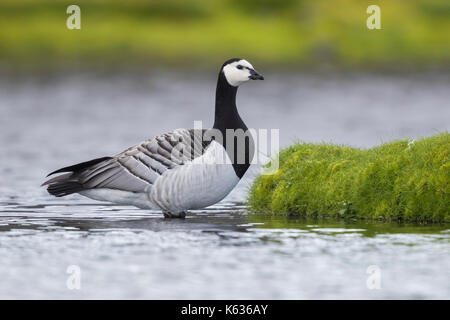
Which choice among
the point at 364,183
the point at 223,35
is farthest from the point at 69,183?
the point at 223,35

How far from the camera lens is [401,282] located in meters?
10.9

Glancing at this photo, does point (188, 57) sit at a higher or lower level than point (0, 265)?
higher

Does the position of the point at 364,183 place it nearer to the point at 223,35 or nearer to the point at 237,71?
the point at 237,71

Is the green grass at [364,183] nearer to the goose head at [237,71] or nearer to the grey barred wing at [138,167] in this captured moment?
the goose head at [237,71]

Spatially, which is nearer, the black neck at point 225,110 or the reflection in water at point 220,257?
the reflection in water at point 220,257

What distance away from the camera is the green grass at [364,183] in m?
14.8

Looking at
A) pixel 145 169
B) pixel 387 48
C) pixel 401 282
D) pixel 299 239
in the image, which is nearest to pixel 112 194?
pixel 145 169

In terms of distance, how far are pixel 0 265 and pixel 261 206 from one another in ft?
19.6

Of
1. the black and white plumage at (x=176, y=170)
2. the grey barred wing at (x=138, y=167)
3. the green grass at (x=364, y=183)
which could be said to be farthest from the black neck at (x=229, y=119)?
the green grass at (x=364, y=183)

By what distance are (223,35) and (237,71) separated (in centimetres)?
4272

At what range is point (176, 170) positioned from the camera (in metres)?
15.3

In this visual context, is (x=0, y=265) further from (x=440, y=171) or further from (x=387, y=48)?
(x=387, y=48)

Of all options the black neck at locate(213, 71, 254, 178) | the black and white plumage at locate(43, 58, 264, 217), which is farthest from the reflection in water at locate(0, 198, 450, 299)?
the black neck at locate(213, 71, 254, 178)
